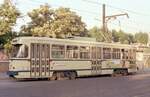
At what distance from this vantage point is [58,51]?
3141 centimetres

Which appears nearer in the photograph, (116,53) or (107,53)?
(107,53)

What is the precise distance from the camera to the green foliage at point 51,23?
2030 inches

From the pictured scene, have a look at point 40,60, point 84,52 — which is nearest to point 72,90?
point 40,60

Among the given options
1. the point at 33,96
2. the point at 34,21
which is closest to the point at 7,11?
the point at 34,21

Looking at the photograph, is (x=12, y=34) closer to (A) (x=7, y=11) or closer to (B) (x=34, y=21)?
(A) (x=7, y=11)

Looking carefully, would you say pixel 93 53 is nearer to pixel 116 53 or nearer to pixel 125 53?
pixel 116 53

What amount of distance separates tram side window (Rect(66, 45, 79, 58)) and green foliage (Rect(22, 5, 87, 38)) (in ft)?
59.1

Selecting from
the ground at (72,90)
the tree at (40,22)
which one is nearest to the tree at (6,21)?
the tree at (40,22)

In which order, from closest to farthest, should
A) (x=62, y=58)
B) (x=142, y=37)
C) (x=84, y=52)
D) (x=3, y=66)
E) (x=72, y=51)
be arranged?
(x=62, y=58)
(x=72, y=51)
(x=84, y=52)
(x=3, y=66)
(x=142, y=37)

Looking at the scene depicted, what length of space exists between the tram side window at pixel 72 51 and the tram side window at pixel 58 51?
498 millimetres

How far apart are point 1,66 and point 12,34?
5.23 meters

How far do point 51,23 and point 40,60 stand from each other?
24.2 m

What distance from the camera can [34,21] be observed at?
178 ft

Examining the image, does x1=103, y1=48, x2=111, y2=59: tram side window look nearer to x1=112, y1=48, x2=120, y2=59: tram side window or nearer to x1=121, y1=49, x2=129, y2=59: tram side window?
x1=112, y1=48, x2=120, y2=59: tram side window
